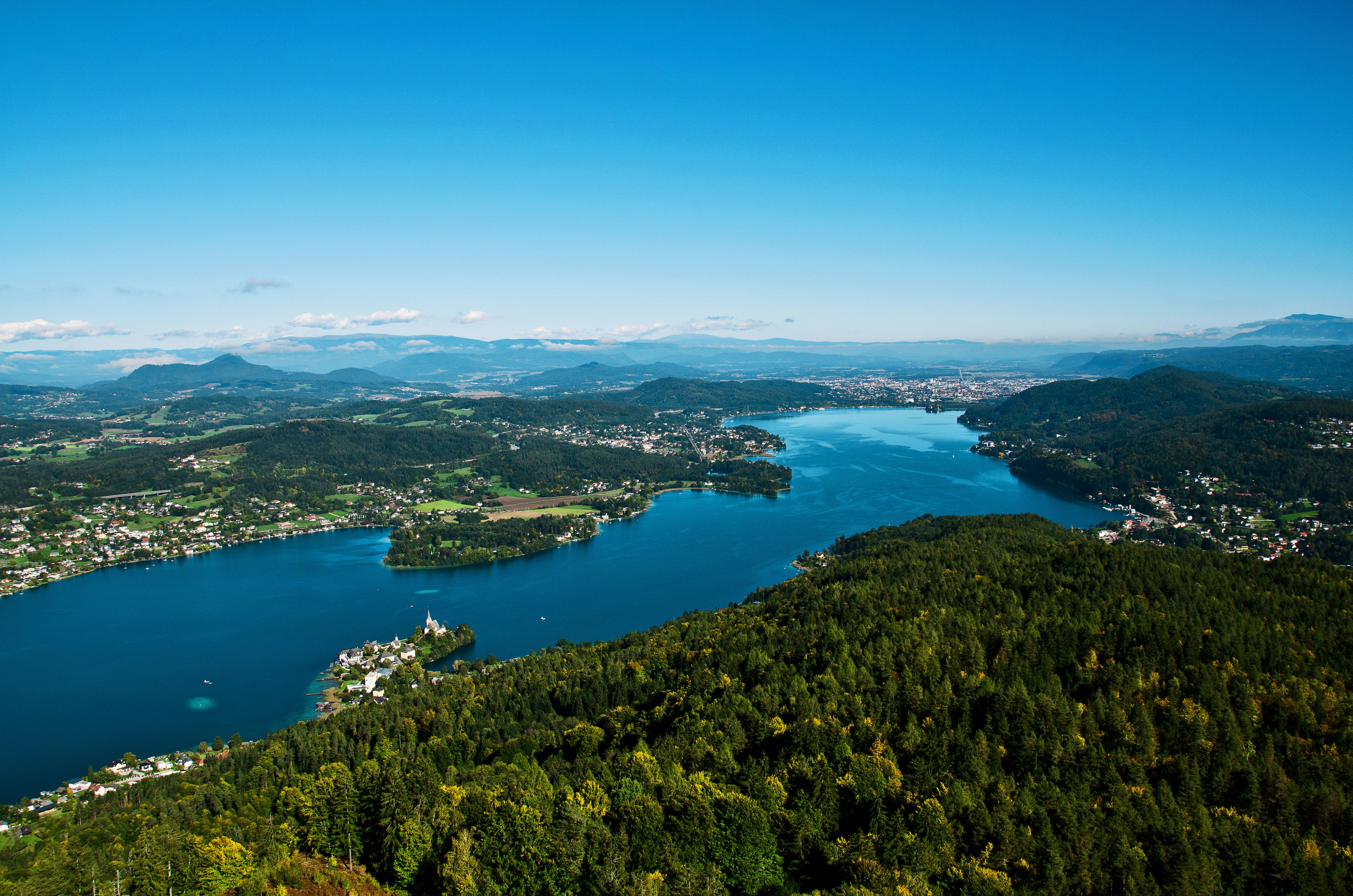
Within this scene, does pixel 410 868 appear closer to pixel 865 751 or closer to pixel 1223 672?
pixel 865 751

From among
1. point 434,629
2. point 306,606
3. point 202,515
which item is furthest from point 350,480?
point 434,629

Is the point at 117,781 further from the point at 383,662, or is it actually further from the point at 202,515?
the point at 202,515

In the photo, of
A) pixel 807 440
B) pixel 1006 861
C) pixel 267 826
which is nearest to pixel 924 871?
pixel 1006 861

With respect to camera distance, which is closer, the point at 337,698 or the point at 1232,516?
the point at 337,698

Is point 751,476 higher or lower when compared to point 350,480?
higher

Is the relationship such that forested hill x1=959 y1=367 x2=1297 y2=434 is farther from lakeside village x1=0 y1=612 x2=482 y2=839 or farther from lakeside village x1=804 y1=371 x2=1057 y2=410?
lakeside village x1=0 y1=612 x2=482 y2=839
